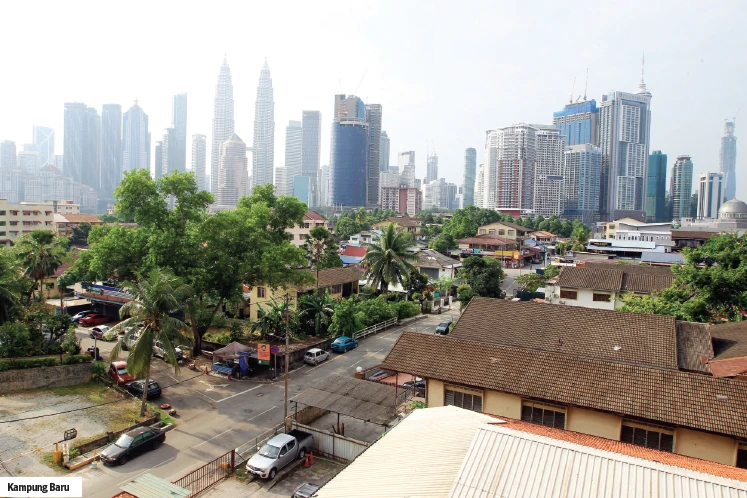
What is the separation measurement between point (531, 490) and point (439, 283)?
40.6 metres

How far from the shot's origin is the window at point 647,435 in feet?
46.4

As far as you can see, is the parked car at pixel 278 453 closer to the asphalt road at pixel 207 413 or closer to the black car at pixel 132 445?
the asphalt road at pixel 207 413

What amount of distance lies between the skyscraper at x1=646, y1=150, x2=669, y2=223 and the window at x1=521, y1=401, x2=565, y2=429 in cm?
19174

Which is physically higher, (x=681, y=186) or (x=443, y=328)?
(x=681, y=186)

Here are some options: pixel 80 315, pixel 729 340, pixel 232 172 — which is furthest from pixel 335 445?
pixel 232 172

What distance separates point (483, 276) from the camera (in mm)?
43938

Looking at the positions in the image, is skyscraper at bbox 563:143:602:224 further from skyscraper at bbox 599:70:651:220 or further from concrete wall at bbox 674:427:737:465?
concrete wall at bbox 674:427:737:465

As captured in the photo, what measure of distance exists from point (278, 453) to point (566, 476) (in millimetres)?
11232

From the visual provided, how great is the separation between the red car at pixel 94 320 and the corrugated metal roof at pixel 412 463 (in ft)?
109

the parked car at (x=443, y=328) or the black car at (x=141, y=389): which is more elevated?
the parked car at (x=443, y=328)

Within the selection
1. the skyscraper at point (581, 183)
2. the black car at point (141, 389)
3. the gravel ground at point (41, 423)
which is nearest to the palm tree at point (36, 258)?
the gravel ground at point (41, 423)

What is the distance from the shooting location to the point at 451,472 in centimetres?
905

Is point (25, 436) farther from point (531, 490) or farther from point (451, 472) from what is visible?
point (531, 490)

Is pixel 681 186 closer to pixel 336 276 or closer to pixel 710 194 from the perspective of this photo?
pixel 710 194
